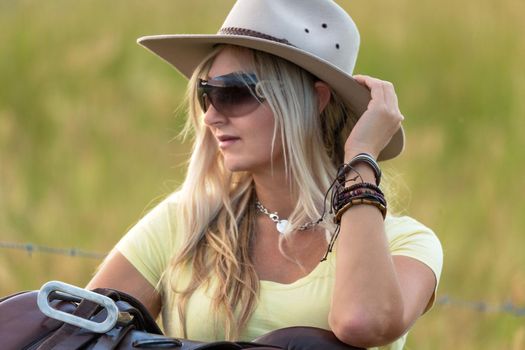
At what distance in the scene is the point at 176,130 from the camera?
5.75 metres

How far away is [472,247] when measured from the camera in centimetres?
484

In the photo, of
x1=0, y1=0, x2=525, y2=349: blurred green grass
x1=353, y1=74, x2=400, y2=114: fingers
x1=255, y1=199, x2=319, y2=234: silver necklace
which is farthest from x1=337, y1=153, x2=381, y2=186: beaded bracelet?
x1=0, y1=0, x2=525, y2=349: blurred green grass

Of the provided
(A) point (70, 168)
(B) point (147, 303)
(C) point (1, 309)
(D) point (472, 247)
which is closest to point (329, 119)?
(B) point (147, 303)

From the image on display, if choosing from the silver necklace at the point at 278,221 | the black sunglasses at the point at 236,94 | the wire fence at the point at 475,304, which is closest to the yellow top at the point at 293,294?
the silver necklace at the point at 278,221

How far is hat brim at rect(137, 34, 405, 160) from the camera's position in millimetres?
2979

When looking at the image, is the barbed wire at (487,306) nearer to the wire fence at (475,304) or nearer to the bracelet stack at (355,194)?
the wire fence at (475,304)

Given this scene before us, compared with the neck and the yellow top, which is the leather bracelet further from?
the neck

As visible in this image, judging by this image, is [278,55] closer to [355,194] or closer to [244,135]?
[244,135]

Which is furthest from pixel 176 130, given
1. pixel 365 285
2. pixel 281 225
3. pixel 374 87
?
pixel 365 285

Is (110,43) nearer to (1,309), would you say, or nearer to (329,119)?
(329,119)

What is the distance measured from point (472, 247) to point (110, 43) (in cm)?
254

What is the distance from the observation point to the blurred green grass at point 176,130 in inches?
191

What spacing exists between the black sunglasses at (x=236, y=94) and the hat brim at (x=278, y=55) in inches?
3.3

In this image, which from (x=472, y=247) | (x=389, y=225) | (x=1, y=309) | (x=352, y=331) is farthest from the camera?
(x=472, y=247)
